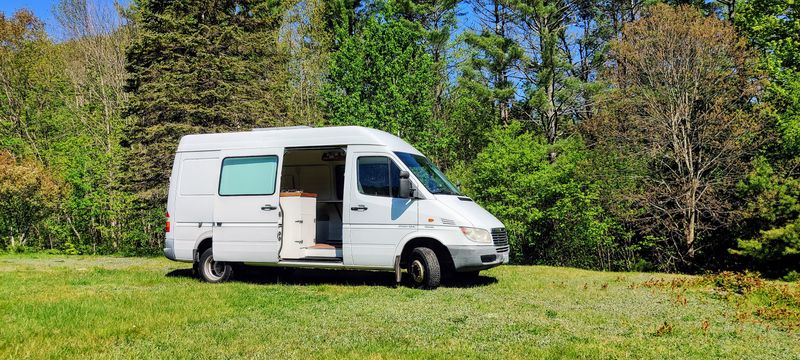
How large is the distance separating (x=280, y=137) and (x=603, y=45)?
23.9 metres

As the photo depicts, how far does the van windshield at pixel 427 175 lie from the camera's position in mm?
9773

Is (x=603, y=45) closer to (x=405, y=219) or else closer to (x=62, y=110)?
(x=405, y=219)

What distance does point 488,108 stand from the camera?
98.2 feet

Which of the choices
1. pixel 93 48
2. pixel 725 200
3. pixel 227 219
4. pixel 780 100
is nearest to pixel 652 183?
pixel 725 200

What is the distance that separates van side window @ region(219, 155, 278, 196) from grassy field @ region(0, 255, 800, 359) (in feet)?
6.04

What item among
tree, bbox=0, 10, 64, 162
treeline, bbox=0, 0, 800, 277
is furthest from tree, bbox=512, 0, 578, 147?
tree, bbox=0, 10, 64, 162

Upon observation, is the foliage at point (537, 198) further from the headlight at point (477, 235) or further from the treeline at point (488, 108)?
the headlight at point (477, 235)

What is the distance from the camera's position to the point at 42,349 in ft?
17.3

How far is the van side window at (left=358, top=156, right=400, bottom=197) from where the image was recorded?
974cm

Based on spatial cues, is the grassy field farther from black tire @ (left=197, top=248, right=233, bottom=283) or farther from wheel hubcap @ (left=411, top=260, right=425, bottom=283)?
black tire @ (left=197, top=248, right=233, bottom=283)

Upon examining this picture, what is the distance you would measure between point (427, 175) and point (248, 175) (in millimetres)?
3452

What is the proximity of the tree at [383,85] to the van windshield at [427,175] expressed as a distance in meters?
13.1

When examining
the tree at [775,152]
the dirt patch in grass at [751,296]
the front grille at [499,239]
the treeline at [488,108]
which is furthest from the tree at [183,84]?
the tree at [775,152]

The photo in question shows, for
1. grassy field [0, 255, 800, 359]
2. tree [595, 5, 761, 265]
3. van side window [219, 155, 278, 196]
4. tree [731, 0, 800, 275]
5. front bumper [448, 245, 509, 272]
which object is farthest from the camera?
tree [595, 5, 761, 265]
